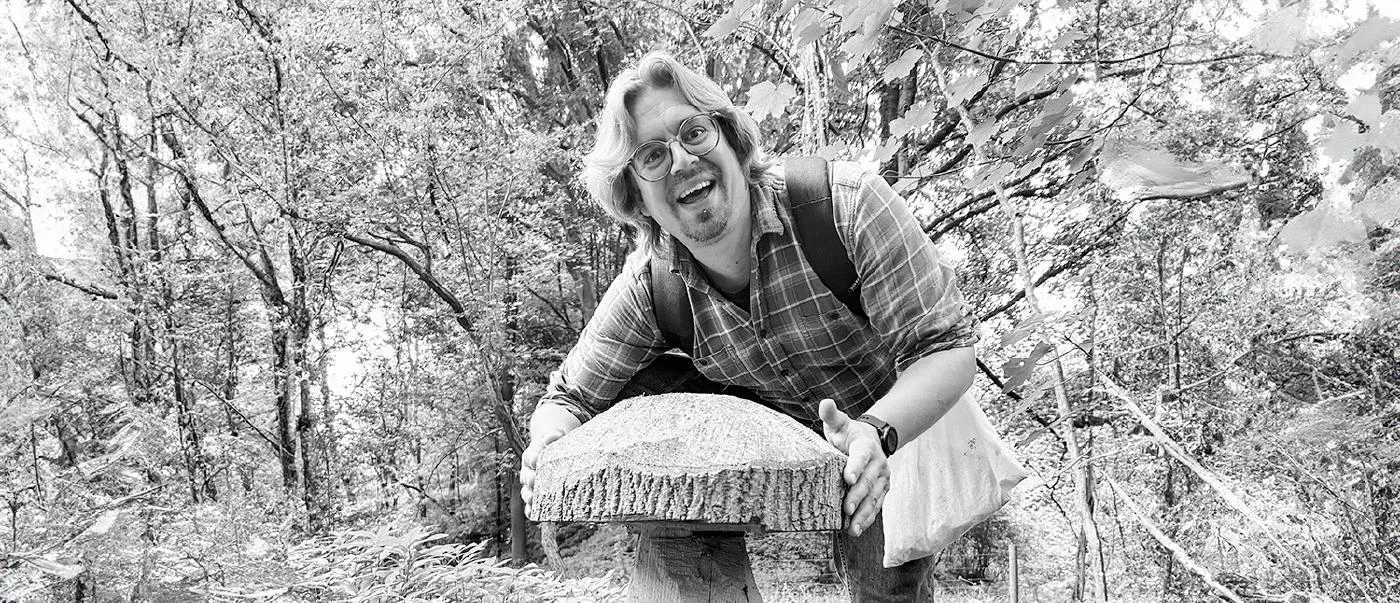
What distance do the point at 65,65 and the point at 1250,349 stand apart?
10.3m

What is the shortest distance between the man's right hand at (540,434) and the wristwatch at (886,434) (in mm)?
590

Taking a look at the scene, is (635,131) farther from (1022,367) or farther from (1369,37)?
(1369,37)

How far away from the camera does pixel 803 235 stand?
1800 mm

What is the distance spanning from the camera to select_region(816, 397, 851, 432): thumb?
49.1 inches

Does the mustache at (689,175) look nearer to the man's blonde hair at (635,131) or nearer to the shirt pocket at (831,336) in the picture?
the man's blonde hair at (635,131)

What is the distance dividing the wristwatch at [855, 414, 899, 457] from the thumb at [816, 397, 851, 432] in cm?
9

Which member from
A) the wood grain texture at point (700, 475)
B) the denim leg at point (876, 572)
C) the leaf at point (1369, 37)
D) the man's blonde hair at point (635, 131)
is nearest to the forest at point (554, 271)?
the leaf at point (1369, 37)

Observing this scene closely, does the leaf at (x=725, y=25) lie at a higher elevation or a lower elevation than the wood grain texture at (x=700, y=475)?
higher

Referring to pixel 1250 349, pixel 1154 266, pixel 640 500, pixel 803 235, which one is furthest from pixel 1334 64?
pixel 1154 266

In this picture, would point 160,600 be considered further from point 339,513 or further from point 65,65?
point 65,65

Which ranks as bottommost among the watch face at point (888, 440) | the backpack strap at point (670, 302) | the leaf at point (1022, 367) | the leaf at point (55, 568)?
the leaf at point (55, 568)

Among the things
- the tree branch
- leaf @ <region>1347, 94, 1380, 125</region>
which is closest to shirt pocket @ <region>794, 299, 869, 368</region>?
leaf @ <region>1347, 94, 1380, 125</region>

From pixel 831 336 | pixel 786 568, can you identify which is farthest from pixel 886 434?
pixel 786 568

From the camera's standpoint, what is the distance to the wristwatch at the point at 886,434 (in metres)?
1.36
